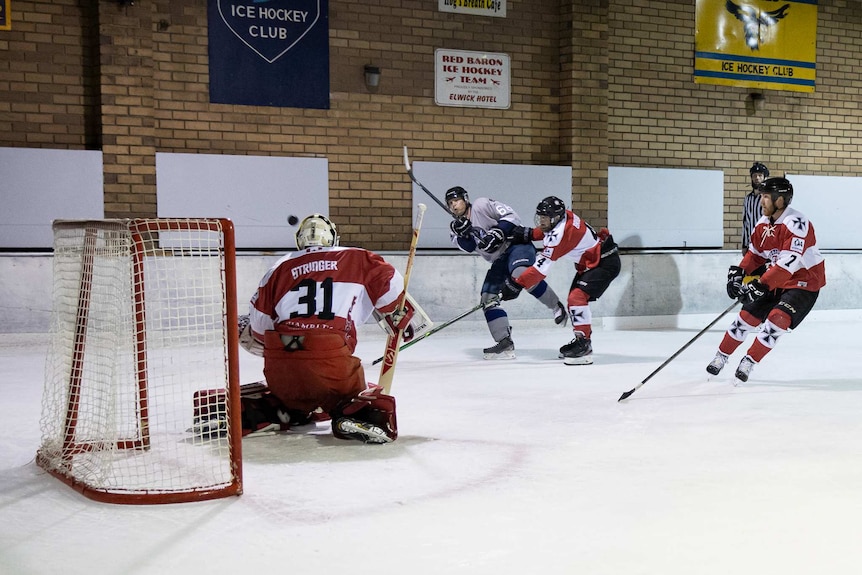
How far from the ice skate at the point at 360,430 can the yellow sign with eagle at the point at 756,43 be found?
7.41 metres

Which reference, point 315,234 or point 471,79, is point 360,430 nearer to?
point 315,234

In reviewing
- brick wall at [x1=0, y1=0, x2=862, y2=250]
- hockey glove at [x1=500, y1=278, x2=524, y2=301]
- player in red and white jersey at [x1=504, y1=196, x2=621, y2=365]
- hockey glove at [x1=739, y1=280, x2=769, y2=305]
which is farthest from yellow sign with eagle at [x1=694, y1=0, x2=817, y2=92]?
hockey glove at [x1=739, y1=280, x2=769, y2=305]

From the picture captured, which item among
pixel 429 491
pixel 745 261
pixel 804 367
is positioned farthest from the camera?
pixel 804 367

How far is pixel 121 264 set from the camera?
3258 millimetres

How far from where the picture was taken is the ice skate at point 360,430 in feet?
12.0

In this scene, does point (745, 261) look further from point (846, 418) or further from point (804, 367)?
point (846, 418)

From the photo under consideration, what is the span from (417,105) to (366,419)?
553 centimetres

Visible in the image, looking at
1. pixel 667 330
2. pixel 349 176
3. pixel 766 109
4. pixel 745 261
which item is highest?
pixel 766 109

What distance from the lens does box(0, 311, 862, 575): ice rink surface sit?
7.74 feet

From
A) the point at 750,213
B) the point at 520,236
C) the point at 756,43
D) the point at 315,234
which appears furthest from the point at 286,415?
the point at 756,43

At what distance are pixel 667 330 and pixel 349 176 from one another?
3.42 meters

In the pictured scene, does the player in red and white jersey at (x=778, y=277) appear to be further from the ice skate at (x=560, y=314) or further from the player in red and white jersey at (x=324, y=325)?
the player in red and white jersey at (x=324, y=325)

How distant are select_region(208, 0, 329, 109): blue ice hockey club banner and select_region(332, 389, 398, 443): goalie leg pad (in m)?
5.03

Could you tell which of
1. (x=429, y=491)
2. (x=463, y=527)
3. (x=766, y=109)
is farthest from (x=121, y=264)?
(x=766, y=109)
